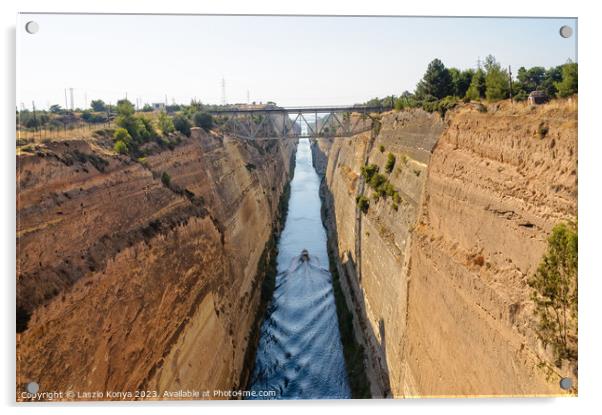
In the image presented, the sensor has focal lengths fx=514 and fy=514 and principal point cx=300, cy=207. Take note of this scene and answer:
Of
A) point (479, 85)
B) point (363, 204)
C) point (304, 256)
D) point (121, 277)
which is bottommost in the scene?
point (304, 256)

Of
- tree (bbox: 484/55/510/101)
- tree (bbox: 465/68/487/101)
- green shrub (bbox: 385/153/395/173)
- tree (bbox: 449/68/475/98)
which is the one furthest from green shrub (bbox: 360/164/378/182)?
tree (bbox: 484/55/510/101)

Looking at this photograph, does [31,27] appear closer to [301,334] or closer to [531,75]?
[531,75]

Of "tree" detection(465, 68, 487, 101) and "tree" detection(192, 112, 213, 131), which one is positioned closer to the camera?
"tree" detection(465, 68, 487, 101)

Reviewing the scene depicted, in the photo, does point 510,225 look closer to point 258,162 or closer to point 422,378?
point 422,378

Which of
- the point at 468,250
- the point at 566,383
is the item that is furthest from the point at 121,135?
the point at 566,383

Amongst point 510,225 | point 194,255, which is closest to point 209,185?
point 194,255

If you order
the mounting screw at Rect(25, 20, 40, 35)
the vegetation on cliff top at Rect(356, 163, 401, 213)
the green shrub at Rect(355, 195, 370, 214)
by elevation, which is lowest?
the green shrub at Rect(355, 195, 370, 214)

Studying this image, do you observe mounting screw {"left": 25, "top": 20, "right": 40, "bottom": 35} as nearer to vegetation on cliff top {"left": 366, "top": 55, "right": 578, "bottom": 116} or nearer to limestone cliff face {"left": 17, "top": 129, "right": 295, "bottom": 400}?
limestone cliff face {"left": 17, "top": 129, "right": 295, "bottom": 400}
